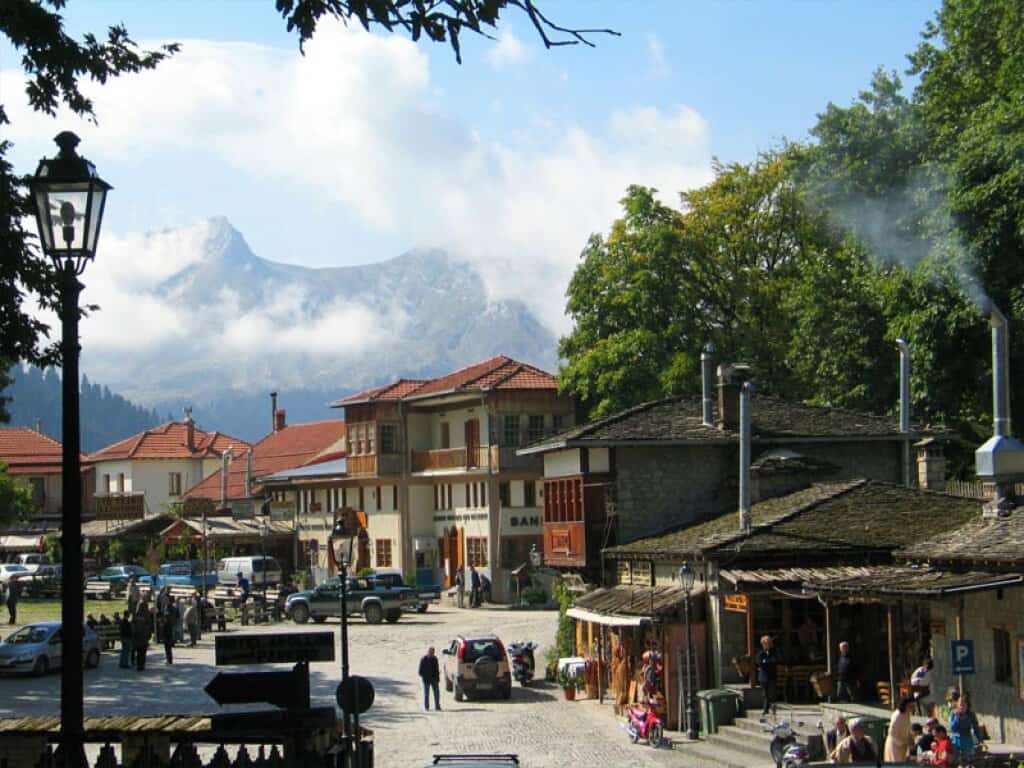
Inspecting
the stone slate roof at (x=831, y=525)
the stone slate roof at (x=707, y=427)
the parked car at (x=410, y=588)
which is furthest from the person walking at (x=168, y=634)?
the stone slate roof at (x=831, y=525)

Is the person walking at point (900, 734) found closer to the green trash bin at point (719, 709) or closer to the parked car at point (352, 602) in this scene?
the green trash bin at point (719, 709)

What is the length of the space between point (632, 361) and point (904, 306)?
46.4 feet

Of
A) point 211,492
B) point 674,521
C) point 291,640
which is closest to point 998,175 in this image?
point 674,521

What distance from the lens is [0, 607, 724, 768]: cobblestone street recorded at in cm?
2617

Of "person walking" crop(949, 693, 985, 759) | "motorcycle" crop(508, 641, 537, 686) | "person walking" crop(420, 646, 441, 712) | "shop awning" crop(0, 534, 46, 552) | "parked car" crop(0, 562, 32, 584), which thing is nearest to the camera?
"person walking" crop(949, 693, 985, 759)

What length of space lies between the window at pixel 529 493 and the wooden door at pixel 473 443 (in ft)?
7.16

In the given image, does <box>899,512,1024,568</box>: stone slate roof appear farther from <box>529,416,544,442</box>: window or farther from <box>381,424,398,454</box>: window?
<box>381,424,398,454</box>: window

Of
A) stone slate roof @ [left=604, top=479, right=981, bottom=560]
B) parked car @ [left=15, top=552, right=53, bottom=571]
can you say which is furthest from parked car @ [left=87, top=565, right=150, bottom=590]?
stone slate roof @ [left=604, top=479, right=981, bottom=560]

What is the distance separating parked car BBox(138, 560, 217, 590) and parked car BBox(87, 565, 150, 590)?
650mm

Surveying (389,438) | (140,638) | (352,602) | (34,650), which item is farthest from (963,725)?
(389,438)

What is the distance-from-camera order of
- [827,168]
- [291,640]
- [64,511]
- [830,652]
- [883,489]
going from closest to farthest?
[64,511], [291,640], [830,652], [883,489], [827,168]

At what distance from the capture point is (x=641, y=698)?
28938 mm

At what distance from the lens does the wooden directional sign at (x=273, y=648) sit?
12.5 m

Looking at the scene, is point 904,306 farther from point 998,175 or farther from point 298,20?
point 298,20
